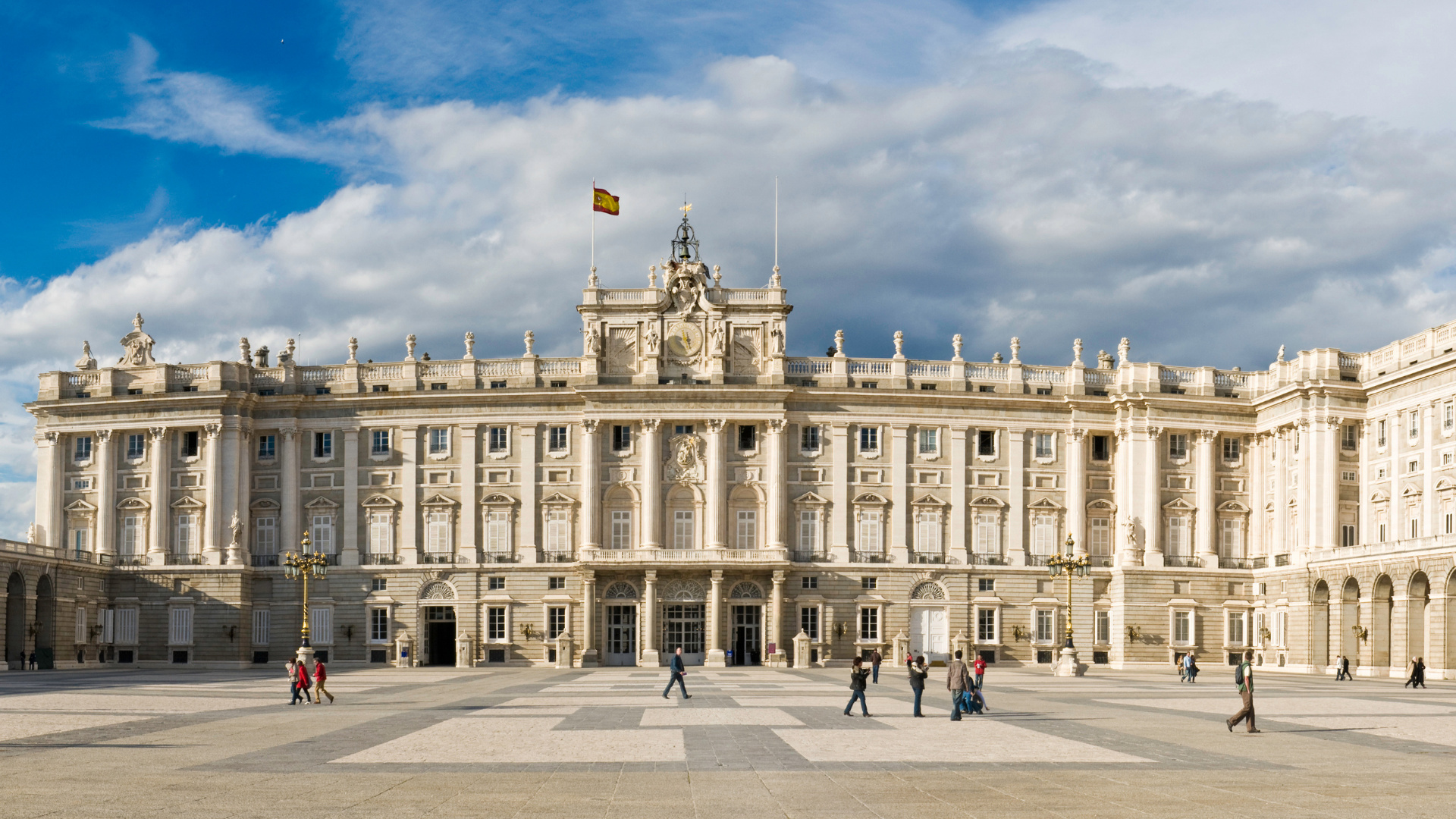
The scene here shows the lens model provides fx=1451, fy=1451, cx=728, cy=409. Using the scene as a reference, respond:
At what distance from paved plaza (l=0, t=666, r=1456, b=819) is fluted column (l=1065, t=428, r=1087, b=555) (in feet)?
113

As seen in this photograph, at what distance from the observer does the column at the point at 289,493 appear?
82.6 meters

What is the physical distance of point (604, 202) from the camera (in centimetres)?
8181

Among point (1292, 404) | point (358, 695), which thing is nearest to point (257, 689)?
point (358, 695)

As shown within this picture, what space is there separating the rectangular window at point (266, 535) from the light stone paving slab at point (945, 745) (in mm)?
56874

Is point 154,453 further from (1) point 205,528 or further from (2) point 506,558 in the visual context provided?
(2) point 506,558

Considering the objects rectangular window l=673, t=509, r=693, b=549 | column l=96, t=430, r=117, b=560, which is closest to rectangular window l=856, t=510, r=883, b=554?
rectangular window l=673, t=509, r=693, b=549

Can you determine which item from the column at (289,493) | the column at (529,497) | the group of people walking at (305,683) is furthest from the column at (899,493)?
the group of people walking at (305,683)

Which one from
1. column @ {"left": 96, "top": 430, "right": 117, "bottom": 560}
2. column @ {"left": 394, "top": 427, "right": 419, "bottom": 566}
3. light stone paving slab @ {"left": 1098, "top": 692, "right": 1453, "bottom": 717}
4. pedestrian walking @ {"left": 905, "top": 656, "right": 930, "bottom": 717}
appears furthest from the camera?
column @ {"left": 96, "top": 430, "right": 117, "bottom": 560}

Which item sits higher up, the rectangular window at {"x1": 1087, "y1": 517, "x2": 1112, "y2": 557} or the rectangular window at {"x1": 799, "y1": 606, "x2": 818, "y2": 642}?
the rectangular window at {"x1": 1087, "y1": 517, "x2": 1112, "y2": 557}

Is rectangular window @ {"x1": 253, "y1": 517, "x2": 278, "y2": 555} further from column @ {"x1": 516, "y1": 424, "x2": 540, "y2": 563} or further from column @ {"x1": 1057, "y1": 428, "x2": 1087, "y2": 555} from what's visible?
column @ {"x1": 1057, "y1": 428, "x2": 1087, "y2": 555}

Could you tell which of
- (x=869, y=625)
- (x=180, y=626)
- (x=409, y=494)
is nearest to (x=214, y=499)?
(x=180, y=626)

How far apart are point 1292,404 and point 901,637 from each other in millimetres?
24472

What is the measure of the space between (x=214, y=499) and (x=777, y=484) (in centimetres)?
Answer: 3181

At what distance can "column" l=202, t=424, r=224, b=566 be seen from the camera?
8181 centimetres
